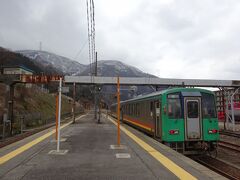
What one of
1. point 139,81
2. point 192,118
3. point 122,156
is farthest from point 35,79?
point 139,81

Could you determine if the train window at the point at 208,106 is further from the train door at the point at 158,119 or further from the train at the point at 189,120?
the train door at the point at 158,119

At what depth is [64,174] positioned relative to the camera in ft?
22.5

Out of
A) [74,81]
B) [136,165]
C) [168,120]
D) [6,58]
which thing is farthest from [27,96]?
[6,58]

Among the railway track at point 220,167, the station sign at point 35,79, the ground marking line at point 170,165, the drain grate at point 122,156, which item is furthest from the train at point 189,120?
the station sign at point 35,79

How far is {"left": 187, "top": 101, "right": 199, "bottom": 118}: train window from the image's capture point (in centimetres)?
1229

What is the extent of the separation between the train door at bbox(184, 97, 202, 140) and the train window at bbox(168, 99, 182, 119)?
30 cm

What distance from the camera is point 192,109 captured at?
40.5 feet

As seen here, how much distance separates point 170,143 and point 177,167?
433 centimetres

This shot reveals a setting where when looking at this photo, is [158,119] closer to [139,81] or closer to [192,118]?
[192,118]

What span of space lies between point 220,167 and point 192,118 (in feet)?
7.38

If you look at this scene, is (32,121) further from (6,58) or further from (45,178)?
(6,58)

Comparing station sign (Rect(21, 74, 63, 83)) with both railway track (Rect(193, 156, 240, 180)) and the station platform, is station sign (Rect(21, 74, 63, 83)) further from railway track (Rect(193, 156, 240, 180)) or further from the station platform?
railway track (Rect(193, 156, 240, 180))

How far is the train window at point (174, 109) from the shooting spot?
12194 mm

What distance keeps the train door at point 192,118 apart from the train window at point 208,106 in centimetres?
23
